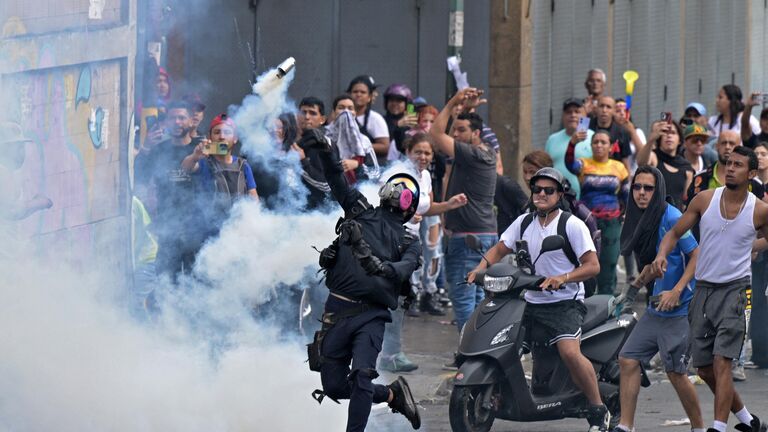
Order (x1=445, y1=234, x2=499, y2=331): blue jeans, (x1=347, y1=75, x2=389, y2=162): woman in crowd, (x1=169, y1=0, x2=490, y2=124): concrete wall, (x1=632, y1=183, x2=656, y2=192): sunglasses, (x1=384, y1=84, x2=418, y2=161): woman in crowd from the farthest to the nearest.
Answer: (x1=169, y1=0, x2=490, y2=124): concrete wall → (x1=384, y1=84, x2=418, y2=161): woman in crowd → (x1=347, y1=75, x2=389, y2=162): woman in crowd → (x1=445, y1=234, x2=499, y2=331): blue jeans → (x1=632, y1=183, x2=656, y2=192): sunglasses

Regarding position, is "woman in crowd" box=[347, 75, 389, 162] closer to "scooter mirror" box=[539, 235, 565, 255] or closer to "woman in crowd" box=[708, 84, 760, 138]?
"scooter mirror" box=[539, 235, 565, 255]

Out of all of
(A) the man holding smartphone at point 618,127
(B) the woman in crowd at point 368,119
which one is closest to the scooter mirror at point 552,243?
(B) the woman in crowd at point 368,119

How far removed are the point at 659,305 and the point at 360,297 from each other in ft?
6.11

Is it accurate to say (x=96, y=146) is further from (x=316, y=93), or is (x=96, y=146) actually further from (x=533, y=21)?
(x=533, y=21)

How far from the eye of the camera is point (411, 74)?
1600cm

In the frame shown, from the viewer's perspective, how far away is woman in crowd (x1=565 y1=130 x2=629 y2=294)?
41.3ft

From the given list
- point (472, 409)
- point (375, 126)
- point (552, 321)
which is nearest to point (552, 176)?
point (552, 321)

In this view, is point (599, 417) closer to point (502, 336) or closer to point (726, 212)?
point (502, 336)

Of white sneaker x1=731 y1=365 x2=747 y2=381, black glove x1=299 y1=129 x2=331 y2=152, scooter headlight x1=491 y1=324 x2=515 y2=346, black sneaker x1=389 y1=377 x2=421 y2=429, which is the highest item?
black glove x1=299 y1=129 x2=331 y2=152

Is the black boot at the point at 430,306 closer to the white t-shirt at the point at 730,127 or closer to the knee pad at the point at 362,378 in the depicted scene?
the white t-shirt at the point at 730,127

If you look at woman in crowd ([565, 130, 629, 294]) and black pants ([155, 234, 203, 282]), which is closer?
black pants ([155, 234, 203, 282])

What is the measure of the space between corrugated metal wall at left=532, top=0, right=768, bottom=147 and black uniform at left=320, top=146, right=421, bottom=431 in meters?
8.61

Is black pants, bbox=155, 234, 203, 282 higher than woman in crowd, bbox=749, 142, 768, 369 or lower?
higher

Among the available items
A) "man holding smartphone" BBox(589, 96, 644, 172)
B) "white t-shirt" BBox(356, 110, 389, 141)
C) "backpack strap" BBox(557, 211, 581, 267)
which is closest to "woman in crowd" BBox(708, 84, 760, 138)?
"man holding smartphone" BBox(589, 96, 644, 172)
